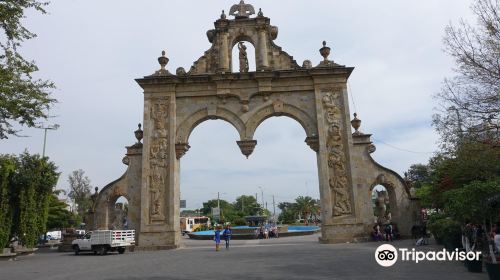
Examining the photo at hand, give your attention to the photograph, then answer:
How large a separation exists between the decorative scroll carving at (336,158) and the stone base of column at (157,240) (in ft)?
27.0

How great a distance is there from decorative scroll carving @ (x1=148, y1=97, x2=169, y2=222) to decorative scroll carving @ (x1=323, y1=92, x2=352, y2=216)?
872 centimetres

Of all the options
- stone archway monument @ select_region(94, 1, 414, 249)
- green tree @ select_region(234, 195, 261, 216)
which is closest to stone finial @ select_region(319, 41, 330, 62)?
stone archway monument @ select_region(94, 1, 414, 249)

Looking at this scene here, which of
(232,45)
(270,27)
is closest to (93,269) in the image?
(232,45)

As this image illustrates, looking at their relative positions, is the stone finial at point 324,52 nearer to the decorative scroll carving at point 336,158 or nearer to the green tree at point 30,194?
the decorative scroll carving at point 336,158

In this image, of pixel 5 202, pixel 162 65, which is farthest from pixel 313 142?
pixel 5 202

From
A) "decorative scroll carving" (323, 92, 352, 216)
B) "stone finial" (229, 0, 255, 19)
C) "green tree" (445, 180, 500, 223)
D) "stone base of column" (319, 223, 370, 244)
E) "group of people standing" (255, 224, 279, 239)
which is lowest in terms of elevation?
"group of people standing" (255, 224, 279, 239)

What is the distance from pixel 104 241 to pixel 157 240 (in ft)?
8.40

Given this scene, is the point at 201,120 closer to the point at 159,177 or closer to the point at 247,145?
the point at 247,145

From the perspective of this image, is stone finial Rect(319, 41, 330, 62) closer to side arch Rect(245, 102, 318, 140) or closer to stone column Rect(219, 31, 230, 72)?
side arch Rect(245, 102, 318, 140)

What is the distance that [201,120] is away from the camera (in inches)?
824

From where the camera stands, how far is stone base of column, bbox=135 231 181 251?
62.2 feet

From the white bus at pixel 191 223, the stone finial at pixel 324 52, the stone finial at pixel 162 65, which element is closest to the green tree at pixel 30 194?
the stone finial at pixel 162 65

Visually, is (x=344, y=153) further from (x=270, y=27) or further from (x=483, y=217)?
(x=483, y=217)

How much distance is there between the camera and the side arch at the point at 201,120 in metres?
20.5
